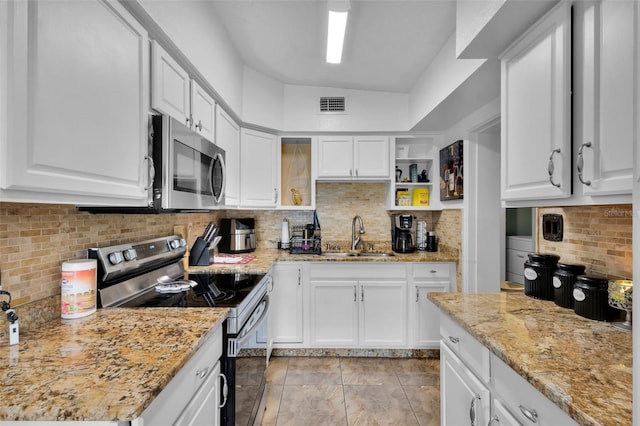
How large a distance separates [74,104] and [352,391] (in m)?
2.35

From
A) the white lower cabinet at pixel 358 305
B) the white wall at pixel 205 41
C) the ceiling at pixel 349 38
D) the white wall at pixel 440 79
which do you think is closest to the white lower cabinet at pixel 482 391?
the white lower cabinet at pixel 358 305

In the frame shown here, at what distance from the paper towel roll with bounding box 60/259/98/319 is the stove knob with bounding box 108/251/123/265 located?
0.61ft

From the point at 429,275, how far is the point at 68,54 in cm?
280

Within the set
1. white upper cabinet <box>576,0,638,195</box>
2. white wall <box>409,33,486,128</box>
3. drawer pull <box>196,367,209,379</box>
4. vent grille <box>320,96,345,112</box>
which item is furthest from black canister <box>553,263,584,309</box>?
vent grille <box>320,96,345,112</box>

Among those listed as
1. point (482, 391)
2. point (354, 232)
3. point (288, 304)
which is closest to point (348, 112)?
point (354, 232)

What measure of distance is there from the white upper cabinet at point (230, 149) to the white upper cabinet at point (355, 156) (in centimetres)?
85

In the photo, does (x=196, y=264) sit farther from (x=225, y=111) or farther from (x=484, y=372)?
(x=484, y=372)

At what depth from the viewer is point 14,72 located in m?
0.74

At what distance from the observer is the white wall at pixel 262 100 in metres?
2.72

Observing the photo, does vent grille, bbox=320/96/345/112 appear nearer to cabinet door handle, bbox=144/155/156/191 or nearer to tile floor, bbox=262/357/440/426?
cabinet door handle, bbox=144/155/156/191

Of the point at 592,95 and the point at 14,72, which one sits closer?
the point at 14,72

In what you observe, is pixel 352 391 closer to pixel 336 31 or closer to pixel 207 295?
pixel 207 295

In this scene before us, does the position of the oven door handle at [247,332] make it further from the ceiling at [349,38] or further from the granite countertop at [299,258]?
the ceiling at [349,38]

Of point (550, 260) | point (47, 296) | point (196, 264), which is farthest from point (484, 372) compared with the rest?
point (196, 264)
